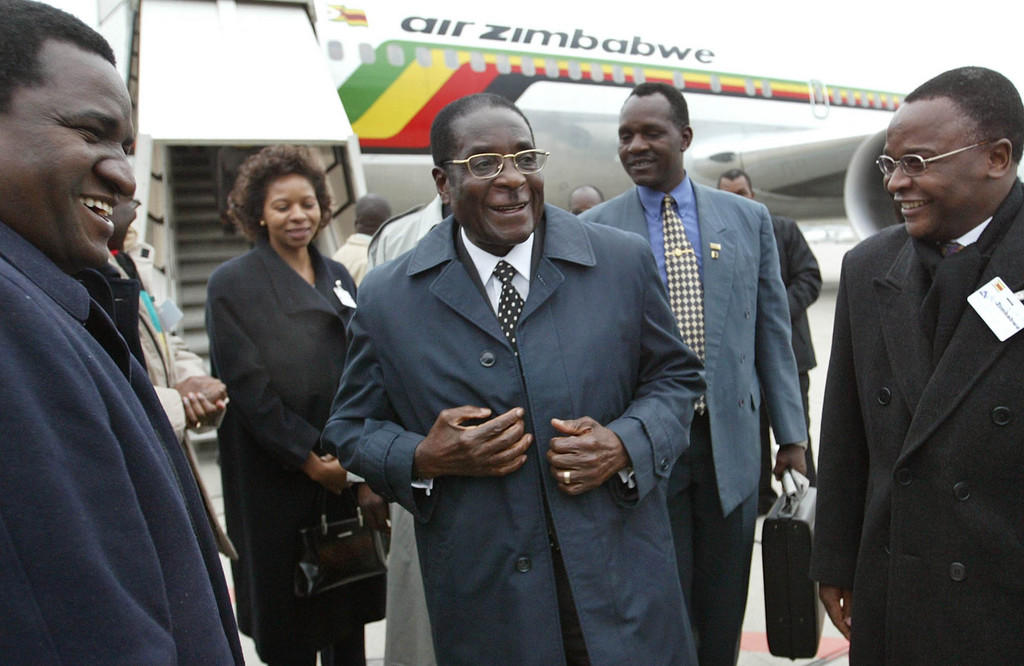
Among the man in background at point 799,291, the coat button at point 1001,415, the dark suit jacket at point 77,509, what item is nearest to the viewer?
the dark suit jacket at point 77,509

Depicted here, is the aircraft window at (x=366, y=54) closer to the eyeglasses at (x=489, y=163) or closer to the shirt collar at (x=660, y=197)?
the shirt collar at (x=660, y=197)

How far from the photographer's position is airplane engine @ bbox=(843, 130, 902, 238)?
31.0 feet

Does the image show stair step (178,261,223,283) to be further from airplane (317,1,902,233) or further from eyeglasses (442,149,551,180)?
eyeglasses (442,149,551,180)

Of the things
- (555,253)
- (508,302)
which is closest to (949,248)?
(555,253)

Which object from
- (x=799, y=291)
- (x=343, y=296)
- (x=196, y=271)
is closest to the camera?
(x=343, y=296)

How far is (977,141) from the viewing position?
165cm

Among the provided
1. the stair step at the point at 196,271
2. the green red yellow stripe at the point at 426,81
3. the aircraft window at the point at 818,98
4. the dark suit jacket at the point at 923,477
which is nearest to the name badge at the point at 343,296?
the dark suit jacket at the point at 923,477

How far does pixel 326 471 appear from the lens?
263 cm

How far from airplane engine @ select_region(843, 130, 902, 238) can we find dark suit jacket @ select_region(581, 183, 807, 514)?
7.40 meters

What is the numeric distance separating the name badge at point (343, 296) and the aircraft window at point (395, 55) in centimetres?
723

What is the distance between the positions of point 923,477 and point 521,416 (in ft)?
2.61

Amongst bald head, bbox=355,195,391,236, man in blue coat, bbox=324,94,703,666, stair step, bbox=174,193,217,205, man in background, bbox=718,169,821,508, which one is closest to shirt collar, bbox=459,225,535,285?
man in blue coat, bbox=324,94,703,666

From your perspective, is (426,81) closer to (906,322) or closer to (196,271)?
(196,271)

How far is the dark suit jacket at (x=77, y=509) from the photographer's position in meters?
0.82
